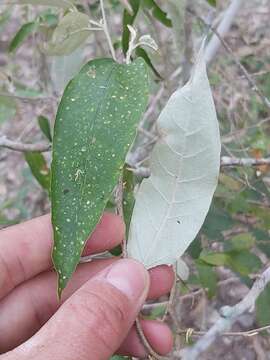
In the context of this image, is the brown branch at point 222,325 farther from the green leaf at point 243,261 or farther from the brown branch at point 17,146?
the brown branch at point 17,146

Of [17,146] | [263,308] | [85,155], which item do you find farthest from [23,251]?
[263,308]

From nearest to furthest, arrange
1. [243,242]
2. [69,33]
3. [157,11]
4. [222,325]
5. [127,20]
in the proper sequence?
1. [222,325]
2. [69,33]
3. [127,20]
4. [157,11]
5. [243,242]

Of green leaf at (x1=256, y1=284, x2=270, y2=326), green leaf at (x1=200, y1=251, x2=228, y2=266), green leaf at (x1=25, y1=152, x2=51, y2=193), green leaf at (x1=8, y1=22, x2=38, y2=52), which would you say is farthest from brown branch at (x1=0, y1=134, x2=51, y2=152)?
green leaf at (x1=256, y1=284, x2=270, y2=326)

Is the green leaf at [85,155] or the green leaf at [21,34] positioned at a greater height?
the green leaf at [85,155]

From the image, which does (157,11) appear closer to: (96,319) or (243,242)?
(243,242)

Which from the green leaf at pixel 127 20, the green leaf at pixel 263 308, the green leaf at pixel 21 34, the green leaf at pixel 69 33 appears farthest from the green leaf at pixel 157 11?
the green leaf at pixel 263 308

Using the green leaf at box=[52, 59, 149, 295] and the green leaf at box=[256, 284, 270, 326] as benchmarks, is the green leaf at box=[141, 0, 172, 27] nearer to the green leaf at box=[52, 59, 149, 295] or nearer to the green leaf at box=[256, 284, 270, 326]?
the green leaf at box=[52, 59, 149, 295]
